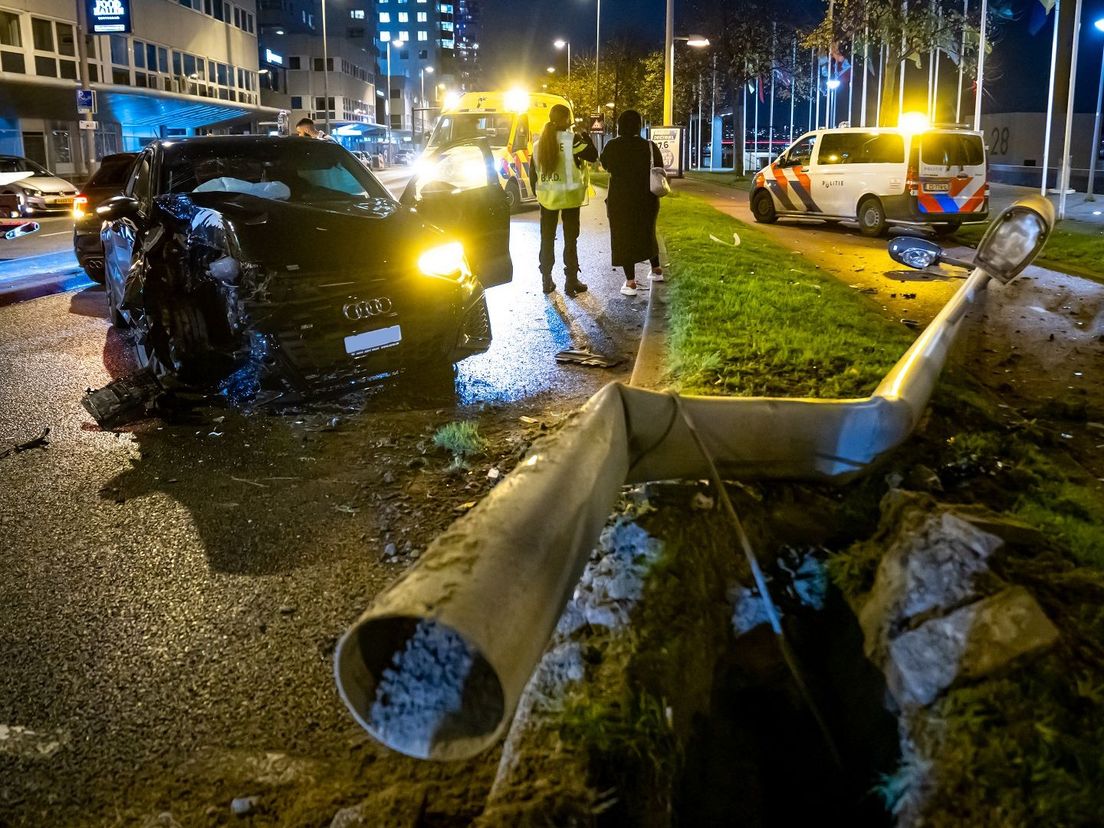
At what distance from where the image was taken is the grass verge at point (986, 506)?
83.7 inches

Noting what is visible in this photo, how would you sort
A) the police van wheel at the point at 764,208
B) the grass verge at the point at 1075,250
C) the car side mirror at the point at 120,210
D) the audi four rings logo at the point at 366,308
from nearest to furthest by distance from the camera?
the audi four rings logo at the point at 366,308, the car side mirror at the point at 120,210, the grass verge at the point at 1075,250, the police van wheel at the point at 764,208

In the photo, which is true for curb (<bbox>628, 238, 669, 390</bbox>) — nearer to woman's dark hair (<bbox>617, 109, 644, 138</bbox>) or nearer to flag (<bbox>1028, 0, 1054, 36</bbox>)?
woman's dark hair (<bbox>617, 109, 644, 138</bbox>)

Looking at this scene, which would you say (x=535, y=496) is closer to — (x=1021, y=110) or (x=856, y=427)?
(x=856, y=427)

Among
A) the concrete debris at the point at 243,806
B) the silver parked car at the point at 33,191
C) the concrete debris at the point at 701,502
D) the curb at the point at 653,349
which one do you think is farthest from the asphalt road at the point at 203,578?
the silver parked car at the point at 33,191

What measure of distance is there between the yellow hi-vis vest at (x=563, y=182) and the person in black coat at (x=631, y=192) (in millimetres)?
320

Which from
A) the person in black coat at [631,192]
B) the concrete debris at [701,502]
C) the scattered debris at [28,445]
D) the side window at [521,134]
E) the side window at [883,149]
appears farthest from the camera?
the side window at [521,134]

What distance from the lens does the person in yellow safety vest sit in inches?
373

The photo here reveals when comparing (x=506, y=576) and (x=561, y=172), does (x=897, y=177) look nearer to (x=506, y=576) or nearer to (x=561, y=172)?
(x=561, y=172)

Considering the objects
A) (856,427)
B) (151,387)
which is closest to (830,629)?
(856,427)

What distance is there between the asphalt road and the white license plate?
42 cm

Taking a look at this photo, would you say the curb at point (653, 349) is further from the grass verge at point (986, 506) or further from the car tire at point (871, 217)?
the car tire at point (871, 217)

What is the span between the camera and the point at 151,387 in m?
6.13

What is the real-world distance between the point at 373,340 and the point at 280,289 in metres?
0.62

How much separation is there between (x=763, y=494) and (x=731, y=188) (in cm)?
3358
